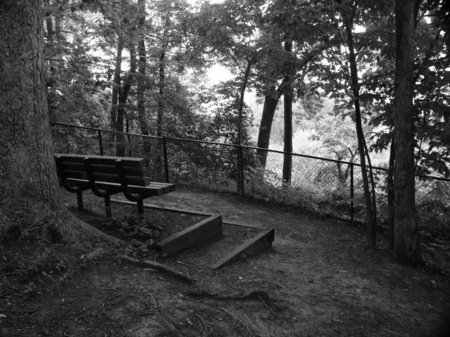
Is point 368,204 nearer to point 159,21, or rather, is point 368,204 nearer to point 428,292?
point 428,292

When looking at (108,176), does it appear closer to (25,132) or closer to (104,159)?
(104,159)

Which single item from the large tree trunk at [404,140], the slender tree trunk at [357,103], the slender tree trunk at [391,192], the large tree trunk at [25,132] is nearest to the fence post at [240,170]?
the slender tree trunk at [357,103]

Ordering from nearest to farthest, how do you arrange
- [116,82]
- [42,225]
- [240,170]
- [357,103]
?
[42,225], [357,103], [240,170], [116,82]

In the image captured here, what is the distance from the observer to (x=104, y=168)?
199 inches

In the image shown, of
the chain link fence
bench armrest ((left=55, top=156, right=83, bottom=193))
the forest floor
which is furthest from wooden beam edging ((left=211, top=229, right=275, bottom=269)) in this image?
bench armrest ((left=55, top=156, right=83, bottom=193))

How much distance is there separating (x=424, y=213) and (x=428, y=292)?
2.37 meters

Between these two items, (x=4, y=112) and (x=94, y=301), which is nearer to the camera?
(x=94, y=301)

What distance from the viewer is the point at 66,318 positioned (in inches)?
112

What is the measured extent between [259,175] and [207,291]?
18.5 feet

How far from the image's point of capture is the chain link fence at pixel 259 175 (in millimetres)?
7359

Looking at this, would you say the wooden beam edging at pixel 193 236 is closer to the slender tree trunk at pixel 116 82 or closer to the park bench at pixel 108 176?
the park bench at pixel 108 176

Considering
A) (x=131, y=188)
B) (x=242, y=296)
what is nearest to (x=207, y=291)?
(x=242, y=296)

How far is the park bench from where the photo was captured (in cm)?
485

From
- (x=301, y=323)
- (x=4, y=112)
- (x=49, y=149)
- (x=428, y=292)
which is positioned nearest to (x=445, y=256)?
(x=428, y=292)
